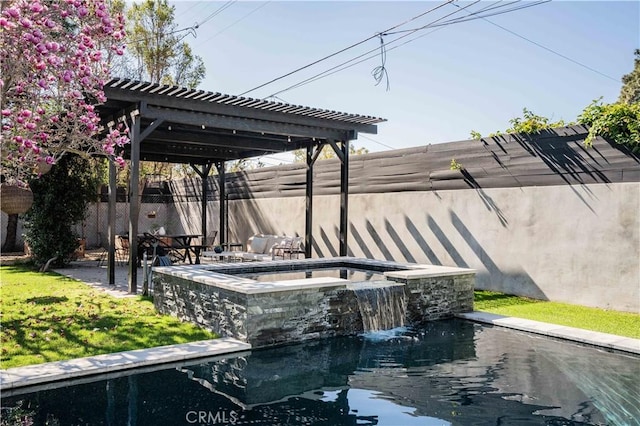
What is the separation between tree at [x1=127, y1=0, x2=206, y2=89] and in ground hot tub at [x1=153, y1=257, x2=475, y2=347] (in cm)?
1469

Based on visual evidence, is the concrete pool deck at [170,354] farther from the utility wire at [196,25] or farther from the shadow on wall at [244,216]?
the utility wire at [196,25]

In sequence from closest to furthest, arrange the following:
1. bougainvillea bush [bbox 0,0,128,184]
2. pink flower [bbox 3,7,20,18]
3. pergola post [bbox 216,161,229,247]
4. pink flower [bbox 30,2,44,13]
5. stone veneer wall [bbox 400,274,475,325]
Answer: pink flower [bbox 3,7,20,18] < pink flower [bbox 30,2,44,13] < bougainvillea bush [bbox 0,0,128,184] < stone veneer wall [bbox 400,274,475,325] < pergola post [bbox 216,161,229,247]

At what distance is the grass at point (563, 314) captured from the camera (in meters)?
6.81

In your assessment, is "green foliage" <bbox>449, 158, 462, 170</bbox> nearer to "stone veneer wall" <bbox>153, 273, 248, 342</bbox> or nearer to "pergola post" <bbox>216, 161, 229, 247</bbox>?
"stone veneer wall" <bbox>153, 273, 248, 342</bbox>

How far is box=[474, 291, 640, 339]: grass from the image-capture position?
681cm

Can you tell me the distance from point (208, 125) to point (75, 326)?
4732 millimetres

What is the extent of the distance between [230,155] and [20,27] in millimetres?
10005

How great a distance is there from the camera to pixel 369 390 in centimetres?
454

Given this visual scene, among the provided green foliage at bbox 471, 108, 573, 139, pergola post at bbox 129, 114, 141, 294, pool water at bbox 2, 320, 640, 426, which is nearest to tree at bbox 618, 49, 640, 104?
green foliage at bbox 471, 108, 573, 139

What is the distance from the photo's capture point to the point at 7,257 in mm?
14773

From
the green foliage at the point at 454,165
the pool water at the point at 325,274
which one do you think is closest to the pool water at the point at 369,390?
the pool water at the point at 325,274

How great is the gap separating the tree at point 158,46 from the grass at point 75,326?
13.4 m

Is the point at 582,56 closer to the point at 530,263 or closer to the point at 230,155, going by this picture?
the point at 530,263

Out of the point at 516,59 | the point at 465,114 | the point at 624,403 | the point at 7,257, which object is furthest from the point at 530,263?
the point at 7,257
